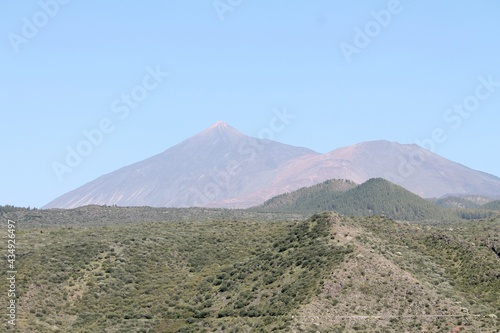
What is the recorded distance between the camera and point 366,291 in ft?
253

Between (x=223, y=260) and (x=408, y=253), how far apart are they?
831 inches

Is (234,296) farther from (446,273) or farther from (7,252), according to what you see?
(7,252)

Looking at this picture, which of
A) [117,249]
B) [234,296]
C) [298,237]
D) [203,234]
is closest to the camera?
[234,296]

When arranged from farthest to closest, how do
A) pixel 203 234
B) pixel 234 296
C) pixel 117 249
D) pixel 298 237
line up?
pixel 203 234 < pixel 117 249 < pixel 298 237 < pixel 234 296

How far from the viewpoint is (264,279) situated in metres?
86.5

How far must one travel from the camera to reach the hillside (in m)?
74.4

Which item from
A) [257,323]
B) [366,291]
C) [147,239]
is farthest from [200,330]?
[147,239]

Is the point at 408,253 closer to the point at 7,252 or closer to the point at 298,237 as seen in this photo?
the point at 298,237

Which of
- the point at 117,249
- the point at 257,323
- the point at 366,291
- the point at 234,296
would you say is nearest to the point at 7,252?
the point at 117,249

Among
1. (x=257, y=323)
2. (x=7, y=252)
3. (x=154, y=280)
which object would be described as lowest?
(x=257, y=323)

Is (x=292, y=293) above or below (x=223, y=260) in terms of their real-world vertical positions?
below

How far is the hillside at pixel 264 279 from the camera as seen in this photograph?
74438 millimetres

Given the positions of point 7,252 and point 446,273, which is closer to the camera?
point 446,273

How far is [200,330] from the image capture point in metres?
79.4
